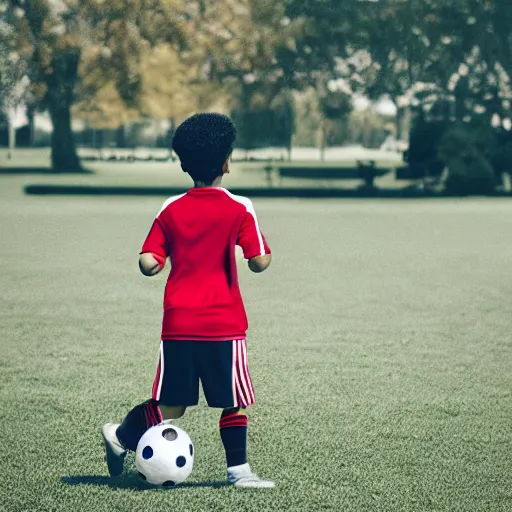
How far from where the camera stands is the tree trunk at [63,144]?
150ft

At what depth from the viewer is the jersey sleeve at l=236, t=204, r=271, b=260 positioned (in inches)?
158

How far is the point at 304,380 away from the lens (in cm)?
648

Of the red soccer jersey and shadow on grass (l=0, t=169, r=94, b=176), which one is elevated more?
the red soccer jersey

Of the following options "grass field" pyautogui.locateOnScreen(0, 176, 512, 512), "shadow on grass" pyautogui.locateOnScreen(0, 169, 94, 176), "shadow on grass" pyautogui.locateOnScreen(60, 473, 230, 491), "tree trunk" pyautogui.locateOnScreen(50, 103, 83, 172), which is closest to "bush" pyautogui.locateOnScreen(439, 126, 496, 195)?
"grass field" pyautogui.locateOnScreen(0, 176, 512, 512)

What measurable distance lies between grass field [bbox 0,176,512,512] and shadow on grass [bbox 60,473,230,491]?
0.05ft

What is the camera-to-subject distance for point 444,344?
25.6ft

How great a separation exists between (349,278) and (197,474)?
7397 mm

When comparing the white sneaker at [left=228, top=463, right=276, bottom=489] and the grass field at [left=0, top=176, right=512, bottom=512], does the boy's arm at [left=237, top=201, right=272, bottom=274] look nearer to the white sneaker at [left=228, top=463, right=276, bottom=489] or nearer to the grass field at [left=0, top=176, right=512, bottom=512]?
the white sneaker at [left=228, top=463, right=276, bottom=489]

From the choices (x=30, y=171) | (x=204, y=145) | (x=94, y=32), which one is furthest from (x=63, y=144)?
(x=204, y=145)

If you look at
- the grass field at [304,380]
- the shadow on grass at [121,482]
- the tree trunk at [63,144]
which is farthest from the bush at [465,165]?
the shadow on grass at [121,482]

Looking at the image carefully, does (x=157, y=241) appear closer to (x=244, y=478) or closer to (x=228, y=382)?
(x=228, y=382)

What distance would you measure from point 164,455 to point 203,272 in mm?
818

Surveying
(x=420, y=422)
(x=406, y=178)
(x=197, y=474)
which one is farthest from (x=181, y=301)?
(x=406, y=178)

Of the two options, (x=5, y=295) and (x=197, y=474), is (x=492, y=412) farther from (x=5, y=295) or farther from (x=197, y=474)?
(x=5, y=295)
